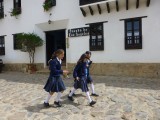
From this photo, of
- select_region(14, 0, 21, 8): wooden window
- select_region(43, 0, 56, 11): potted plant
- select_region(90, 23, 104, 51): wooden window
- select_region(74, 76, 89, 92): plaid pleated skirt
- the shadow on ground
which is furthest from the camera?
select_region(14, 0, 21, 8): wooden window

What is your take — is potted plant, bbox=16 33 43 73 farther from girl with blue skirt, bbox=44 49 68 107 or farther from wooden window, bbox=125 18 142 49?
girl with blue skirt, bbox=44 49 68 107

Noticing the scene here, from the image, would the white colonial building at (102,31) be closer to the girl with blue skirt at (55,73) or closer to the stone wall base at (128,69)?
the stone wall base at (128,69)

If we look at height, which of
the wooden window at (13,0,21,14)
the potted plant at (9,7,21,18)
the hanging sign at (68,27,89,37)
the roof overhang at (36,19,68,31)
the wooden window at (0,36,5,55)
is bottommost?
the wooden window at (0,36,5,55)

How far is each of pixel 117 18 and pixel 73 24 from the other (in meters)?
2.95

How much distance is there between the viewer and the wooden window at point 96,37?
13.9m

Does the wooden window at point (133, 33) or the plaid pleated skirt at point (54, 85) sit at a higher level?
the wooden window at point (133, 33)

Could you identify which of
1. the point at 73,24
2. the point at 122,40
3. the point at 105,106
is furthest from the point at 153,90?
the point at 73,24

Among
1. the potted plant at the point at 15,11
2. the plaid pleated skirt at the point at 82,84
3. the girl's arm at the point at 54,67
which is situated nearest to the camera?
the girl's arm at the point at 54,67

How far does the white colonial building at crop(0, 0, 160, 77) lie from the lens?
488 inches

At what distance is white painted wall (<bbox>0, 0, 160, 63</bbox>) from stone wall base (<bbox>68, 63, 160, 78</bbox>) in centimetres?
22

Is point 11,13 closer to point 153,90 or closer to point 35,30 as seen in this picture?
point 35,30

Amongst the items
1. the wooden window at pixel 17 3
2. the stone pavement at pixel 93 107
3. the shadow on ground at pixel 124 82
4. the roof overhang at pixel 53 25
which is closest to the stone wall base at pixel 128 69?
the shadow on ground at pixel 124 82

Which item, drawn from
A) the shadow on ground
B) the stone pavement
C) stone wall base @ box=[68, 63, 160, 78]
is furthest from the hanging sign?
the stone pavement

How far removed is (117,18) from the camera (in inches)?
523
